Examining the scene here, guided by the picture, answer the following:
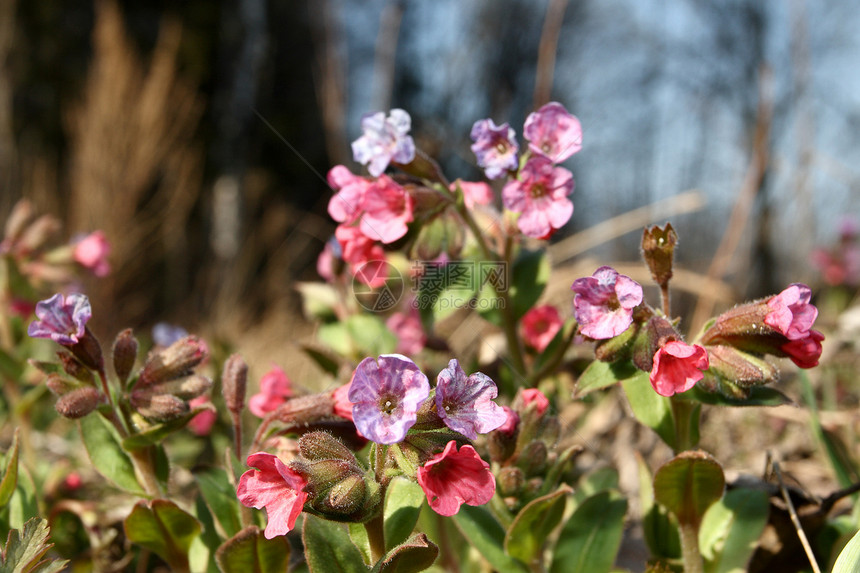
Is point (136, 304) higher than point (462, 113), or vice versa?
point (462, 113)

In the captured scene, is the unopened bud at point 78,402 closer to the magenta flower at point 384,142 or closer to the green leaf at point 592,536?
the magenta flower at point 384,142

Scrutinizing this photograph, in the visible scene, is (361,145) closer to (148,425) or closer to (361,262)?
(361,262)

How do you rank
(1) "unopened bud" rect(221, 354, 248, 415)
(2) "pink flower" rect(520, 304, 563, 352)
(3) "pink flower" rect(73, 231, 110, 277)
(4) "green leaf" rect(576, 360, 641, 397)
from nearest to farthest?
(4) "green leaf" rect(576, 360, 641, 397) < (1) "unopened bud" rect(221, 354, 248, 415) < (2) "pink flower" rect(520, 304, 563, 352) < (3) "pink flower" rect(73, 231, 110, 277)

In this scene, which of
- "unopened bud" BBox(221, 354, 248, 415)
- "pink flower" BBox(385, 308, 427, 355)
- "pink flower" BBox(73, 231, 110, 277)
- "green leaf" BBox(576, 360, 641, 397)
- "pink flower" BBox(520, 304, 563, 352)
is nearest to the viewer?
"green leaf" BBox(576, 360, 641, 397)

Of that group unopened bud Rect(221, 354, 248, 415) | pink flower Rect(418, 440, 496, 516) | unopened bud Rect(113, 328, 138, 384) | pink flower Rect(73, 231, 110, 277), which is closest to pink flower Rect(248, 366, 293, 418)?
unopened bud Rect(221, 354, 248, 415)

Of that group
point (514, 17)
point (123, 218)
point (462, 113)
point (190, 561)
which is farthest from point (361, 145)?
point (123, 218)

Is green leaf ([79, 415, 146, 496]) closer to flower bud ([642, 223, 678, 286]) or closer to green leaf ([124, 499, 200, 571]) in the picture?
green leaf ([124, 499, 200, 571])
